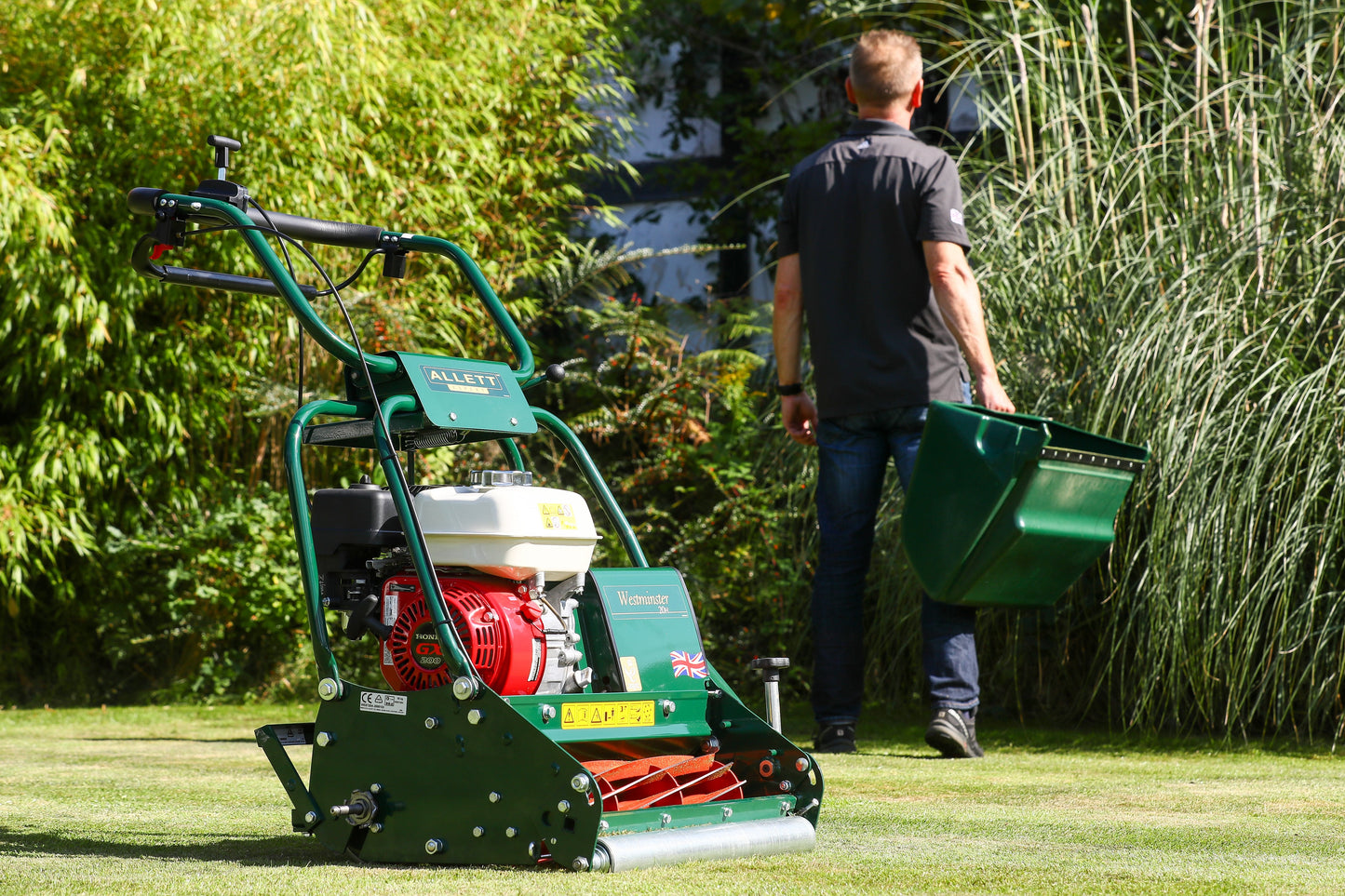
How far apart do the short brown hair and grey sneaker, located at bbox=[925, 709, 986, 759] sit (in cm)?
150

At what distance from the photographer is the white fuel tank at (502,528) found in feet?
7.22

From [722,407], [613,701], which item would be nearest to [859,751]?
[613,701]

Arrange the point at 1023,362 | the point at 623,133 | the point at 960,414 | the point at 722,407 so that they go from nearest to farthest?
the point at 960,414 → the point at 1023,362 → the point at 722,407 → the point at 623,133

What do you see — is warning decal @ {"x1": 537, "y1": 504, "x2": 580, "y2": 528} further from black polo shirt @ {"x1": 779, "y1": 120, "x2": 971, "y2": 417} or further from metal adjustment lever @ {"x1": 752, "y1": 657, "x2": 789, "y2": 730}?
black polo shirt @ {"x1": 779, "y1": 120, "x2": 971, "y2": 417}

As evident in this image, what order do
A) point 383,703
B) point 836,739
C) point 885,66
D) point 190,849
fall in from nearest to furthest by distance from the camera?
point 383,703
point 190,849
point 836,739
point 885,66

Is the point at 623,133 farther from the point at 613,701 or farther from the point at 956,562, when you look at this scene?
the point at 613,701

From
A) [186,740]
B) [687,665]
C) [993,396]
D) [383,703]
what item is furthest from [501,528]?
[186,740]

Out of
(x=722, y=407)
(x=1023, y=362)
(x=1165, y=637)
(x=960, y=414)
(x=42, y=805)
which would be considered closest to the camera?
(x=42, y=805)

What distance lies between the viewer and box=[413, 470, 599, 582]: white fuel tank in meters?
2.20

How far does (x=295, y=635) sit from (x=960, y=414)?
10.7ft

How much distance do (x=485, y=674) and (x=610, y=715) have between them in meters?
0.19

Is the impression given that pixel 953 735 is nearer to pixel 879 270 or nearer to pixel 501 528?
pixel 879 270

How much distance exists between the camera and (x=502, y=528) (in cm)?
219

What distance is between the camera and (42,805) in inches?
108
